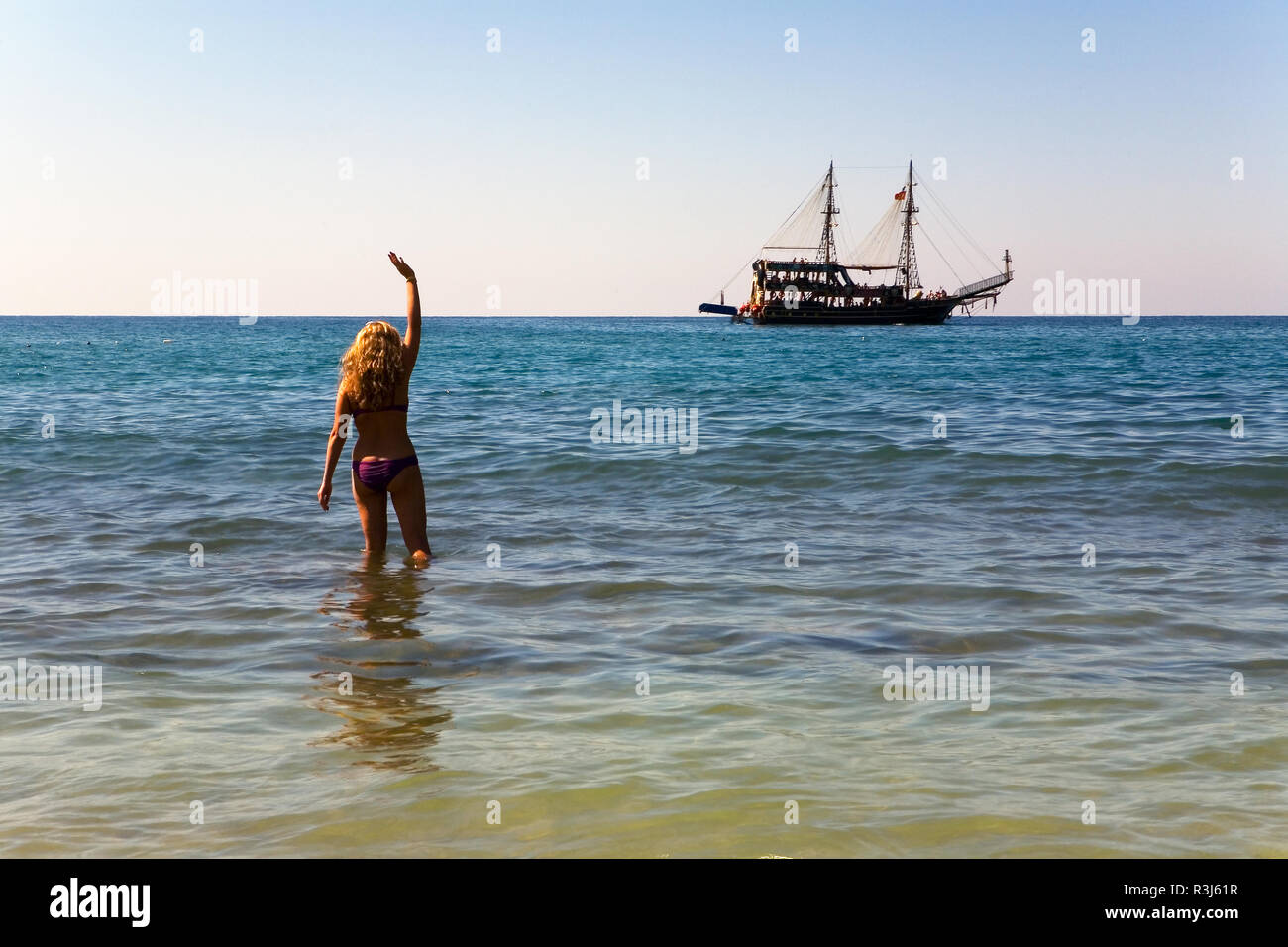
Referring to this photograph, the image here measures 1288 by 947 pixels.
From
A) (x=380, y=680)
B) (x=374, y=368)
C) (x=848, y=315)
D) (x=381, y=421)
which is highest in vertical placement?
(x=848, y=315)

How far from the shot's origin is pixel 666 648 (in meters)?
6.07

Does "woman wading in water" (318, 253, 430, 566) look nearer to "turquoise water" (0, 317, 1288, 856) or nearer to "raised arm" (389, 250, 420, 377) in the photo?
"raised arm" (389, 250, 420, 377)

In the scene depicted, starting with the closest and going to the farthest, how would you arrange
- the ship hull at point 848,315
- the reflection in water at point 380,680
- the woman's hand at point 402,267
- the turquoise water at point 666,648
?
the turquoise water at point 666,648, the reflection in water at point 380,680, the woman's hand at point 402,267, the ship hull at point 848,315

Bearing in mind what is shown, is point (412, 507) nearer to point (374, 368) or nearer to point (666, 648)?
point (374, 368)

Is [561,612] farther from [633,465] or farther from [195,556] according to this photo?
[633,465]

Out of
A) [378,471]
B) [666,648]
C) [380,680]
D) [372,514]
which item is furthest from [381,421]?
[666,648]

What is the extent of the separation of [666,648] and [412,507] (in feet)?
8.50

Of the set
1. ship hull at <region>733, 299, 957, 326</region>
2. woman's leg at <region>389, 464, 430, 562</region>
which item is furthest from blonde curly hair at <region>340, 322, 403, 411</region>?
ship hull at <region>733, 299, 957, 326</region>

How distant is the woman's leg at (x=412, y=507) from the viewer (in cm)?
773

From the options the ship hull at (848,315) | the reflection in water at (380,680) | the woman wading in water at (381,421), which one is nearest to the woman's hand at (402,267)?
the woman wading in water at (381,421)

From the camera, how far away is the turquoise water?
3.81 meters

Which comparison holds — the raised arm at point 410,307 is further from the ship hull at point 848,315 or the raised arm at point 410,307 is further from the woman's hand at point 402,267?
the ship hull at point 848,315

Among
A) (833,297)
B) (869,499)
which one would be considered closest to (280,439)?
(869,499)
